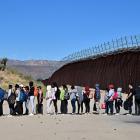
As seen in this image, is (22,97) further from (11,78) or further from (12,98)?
(11,78)

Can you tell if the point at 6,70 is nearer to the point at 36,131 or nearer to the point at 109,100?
the point at 109,100

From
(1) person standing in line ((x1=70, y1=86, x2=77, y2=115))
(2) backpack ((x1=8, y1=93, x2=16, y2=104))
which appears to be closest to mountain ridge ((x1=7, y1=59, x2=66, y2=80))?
(1) person standing in line ((x1=70, y1=86, x2=77, y2=115))

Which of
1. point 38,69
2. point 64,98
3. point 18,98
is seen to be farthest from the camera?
point 38,69

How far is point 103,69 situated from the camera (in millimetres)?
59469

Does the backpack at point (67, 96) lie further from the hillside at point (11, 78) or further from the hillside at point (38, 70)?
the hillside at point (38, 70)

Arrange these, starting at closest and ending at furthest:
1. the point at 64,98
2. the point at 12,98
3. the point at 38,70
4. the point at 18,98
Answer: the point at 12,98 → the point at 18,98 → the point at 64,98 → the point at 38,70

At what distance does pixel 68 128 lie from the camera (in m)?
20.6

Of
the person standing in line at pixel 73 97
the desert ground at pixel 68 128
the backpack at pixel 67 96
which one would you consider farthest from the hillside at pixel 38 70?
the desert ground at pixel 68 128

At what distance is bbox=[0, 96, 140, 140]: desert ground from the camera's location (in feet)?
58.5

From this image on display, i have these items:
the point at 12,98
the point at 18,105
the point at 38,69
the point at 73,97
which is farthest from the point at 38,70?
the point at 12,98

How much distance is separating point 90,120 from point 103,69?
35441 millimetres

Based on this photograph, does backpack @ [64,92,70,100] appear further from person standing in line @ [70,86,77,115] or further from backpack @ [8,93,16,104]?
backpack @ [8,93,16,104]

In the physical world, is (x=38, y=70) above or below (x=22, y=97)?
Result: above

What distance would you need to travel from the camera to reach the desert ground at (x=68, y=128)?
17828 mm
